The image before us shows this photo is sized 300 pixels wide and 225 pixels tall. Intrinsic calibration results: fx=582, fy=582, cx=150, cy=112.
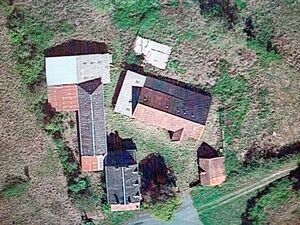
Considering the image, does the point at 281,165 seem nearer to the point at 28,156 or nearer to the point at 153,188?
the point at 153,188

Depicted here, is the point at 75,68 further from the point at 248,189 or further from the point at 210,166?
the point at 248,189

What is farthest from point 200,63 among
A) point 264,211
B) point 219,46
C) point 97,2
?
point 264,211

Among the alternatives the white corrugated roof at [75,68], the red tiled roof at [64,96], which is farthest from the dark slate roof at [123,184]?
the white corrugated roof at [75,68]

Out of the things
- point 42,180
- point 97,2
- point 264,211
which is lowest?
point 264,211

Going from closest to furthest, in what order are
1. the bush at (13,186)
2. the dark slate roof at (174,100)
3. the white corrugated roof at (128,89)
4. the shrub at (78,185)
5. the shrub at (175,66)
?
the dark slate roof at (174,100)
the white corrugated roof at (128,89)
the shrub at (175,66)
the shrub at (78,185)
the bush at (13,186)

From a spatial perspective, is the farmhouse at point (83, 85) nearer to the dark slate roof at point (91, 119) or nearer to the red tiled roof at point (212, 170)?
the dark slate roof at point (91, 119)

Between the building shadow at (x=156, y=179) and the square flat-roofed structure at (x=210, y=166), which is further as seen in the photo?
the building shadow at (x=156, y=179)

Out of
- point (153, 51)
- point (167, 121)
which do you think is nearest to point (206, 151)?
point (167, 121)

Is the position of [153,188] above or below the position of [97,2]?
below
